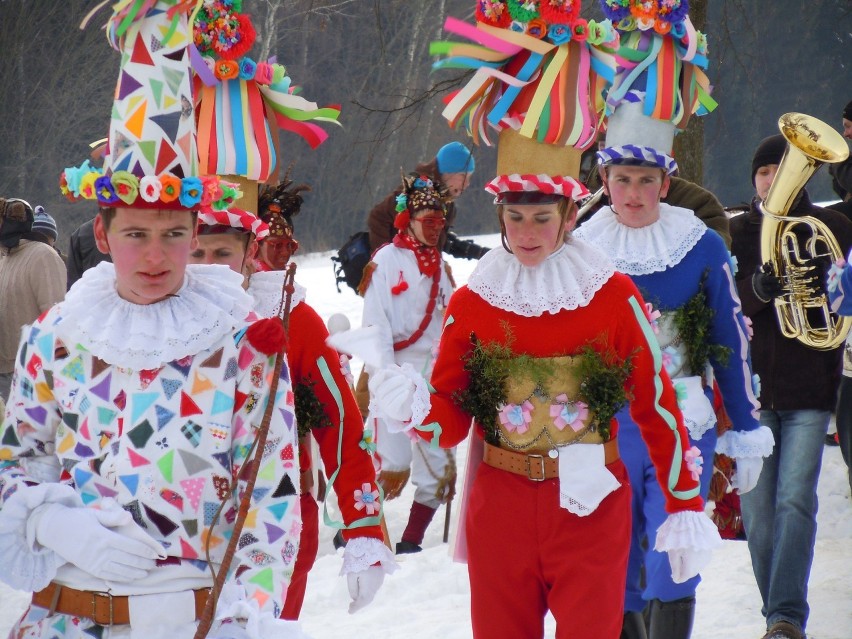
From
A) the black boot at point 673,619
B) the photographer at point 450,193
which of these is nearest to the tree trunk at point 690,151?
the photographer at point 450,193

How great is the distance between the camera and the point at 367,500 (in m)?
3.82

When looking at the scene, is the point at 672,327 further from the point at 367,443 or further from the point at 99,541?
the point at 99,541

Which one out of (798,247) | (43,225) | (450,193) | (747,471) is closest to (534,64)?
(747,471)

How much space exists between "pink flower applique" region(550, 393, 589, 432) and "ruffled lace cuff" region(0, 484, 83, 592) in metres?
1.75

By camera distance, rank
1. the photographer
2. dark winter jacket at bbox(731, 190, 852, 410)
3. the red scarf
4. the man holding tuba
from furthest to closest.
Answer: the photographer → the red scarf → dark winter jacket at bbox(731, 190, 852, 410) → the man holding tuba

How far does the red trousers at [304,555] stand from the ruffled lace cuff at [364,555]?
0.27 meters

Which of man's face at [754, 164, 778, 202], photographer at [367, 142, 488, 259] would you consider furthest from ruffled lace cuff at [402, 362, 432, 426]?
photographer at [367, 142, 488, 259]

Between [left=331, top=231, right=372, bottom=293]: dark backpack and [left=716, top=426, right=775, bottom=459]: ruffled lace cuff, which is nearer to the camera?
[left=716, top=426, right=775, bottom=459]: ruffled lace cuff

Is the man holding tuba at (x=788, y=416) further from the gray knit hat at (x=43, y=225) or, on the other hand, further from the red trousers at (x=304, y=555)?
the gray knit hat at (x=43, y=225)

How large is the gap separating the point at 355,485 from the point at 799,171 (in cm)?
281

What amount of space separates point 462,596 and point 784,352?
2.15m

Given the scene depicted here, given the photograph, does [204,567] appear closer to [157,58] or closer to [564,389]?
[157,58]

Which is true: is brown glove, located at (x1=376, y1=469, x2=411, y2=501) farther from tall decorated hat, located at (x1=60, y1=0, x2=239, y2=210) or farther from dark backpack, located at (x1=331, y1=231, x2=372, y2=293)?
tall decorated hat, located at (x1=60, y1=0, x2=239, y2=210)

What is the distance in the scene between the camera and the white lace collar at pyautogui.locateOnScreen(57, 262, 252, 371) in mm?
2748
